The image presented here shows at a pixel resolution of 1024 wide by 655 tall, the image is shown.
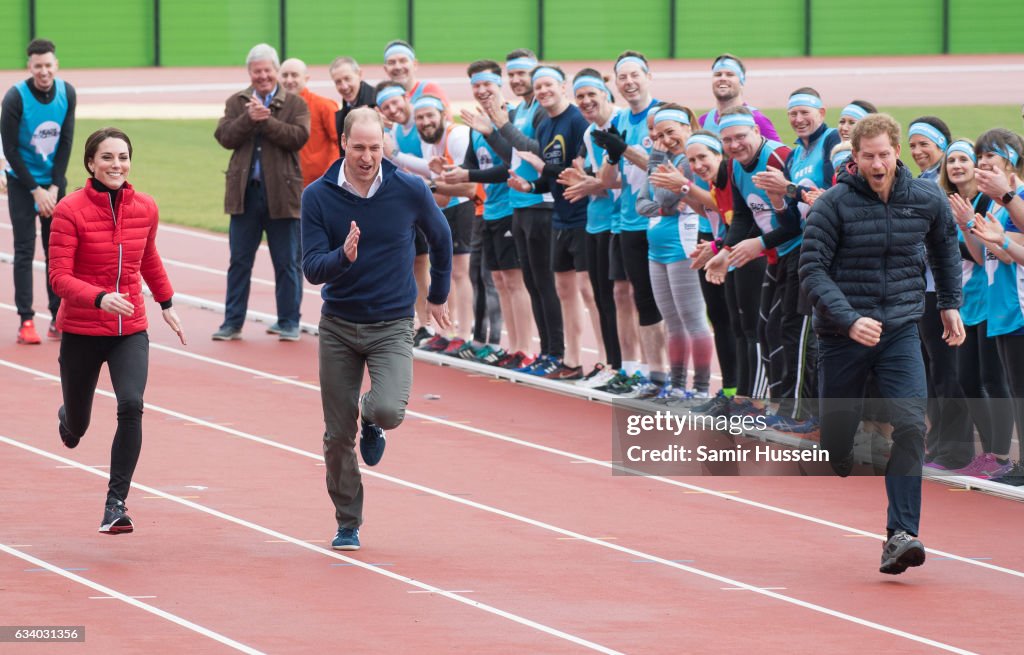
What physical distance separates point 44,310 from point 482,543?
30.6 feet

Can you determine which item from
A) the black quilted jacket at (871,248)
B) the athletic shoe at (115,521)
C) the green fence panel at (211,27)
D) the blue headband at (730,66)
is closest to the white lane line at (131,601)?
the athletic shoe at (115,521)

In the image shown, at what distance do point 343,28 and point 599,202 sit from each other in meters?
31.1

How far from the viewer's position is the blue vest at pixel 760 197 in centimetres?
1147

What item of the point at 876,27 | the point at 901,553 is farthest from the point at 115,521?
the point at 876,27

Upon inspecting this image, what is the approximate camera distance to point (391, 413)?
870cm

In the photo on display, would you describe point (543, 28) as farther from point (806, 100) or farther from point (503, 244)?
point (806, 100)

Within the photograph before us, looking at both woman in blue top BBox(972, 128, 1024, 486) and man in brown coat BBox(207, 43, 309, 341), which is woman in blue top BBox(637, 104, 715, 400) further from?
man in brown coat BBox(207, 43, 309, 341)

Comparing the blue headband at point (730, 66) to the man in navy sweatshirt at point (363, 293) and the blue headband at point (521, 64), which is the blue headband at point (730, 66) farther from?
the man in navy sweatshirt at point (363, 293)

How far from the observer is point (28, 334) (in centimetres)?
1543

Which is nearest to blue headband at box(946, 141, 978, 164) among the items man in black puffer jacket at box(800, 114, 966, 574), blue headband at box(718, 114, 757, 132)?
blue headband at box(718, 114, 757, 132)

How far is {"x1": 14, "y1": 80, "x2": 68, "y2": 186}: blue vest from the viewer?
48.8 feet

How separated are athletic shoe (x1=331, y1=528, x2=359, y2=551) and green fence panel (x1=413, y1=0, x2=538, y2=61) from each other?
35.2 metres

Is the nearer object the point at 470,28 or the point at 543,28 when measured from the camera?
the point at 470,28

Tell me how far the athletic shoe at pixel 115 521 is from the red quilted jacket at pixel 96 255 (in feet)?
2.95
